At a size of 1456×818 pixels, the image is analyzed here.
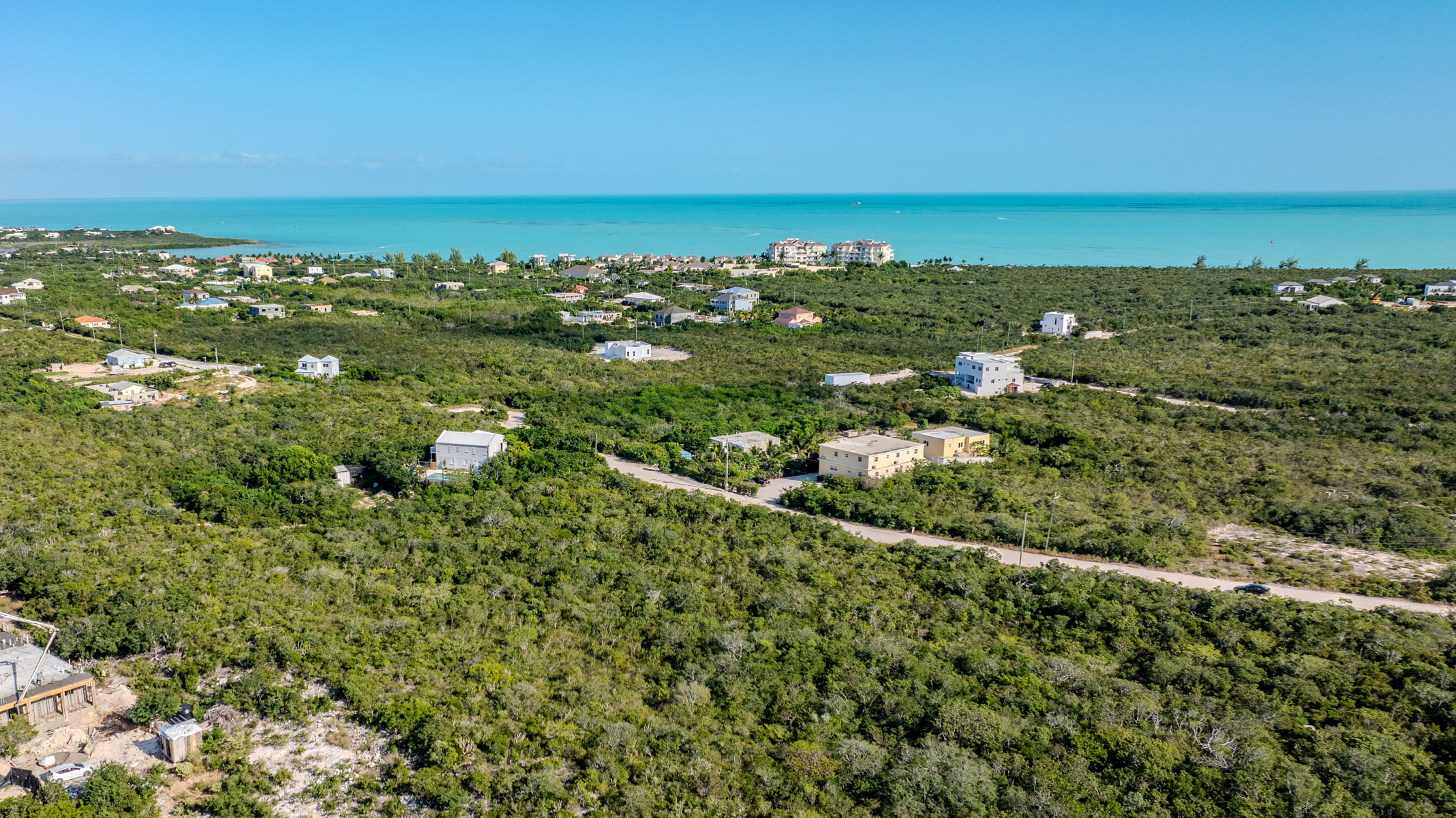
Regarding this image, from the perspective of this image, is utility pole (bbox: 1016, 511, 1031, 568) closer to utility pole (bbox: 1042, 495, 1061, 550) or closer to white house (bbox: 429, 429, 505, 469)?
utility pole (bbox: 1042, 495, 1061, 550)

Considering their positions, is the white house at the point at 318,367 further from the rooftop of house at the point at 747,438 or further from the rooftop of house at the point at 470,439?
the rooftop of house at the point at 747,438

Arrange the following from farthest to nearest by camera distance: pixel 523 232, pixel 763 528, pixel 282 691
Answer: pixel 523 232 < pixel 763 528 < pixel 282 691

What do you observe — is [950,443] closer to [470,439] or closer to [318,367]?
[470,439]

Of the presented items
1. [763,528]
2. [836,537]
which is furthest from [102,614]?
[836,537]

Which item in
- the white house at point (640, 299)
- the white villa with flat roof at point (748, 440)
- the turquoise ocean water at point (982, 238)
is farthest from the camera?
the turquoise ocean water at point (982, 238)

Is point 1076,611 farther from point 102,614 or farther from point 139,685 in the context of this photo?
point 102,614

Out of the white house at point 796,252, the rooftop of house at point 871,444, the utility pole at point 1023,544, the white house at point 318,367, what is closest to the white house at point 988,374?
the rooftop of house at point 871,444
